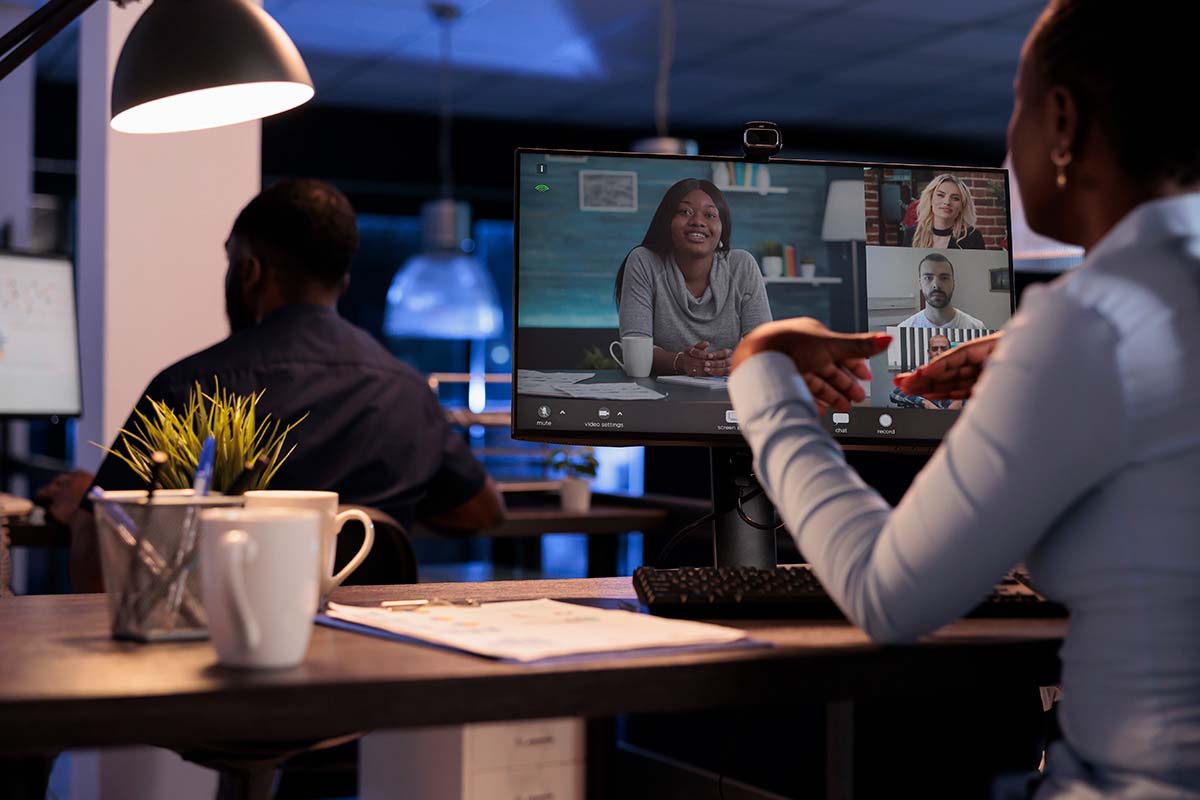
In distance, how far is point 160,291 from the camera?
10.7ft

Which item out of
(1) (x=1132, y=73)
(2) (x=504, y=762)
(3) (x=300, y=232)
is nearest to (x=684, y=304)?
(1) (x=1132, y=73)

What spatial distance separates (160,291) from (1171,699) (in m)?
2.74

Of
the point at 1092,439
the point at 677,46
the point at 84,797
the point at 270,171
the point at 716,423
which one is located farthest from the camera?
the point at 270,171

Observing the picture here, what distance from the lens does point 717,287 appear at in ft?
5.39

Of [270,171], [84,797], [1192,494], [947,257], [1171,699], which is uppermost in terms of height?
[270,171]

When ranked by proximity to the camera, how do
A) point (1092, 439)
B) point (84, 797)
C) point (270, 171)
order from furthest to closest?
point (270, 171) < point (84, 797) < point (1092, 439)

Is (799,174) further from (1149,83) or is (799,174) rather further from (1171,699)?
(1171,699)

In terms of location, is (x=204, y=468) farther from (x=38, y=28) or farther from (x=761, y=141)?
(x=761, y=141)

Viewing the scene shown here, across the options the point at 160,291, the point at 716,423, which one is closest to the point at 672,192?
the point at 716,423

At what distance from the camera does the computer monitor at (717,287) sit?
1.63m

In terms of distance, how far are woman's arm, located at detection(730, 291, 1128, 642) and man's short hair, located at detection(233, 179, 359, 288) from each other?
1.54 m

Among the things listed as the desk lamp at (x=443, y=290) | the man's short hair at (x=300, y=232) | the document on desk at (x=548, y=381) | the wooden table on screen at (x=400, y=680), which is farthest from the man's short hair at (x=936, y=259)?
the desk lamp at (x=443, y=290)

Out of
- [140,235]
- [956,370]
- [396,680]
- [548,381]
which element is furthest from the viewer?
[140,235]

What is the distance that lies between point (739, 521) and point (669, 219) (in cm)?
37
